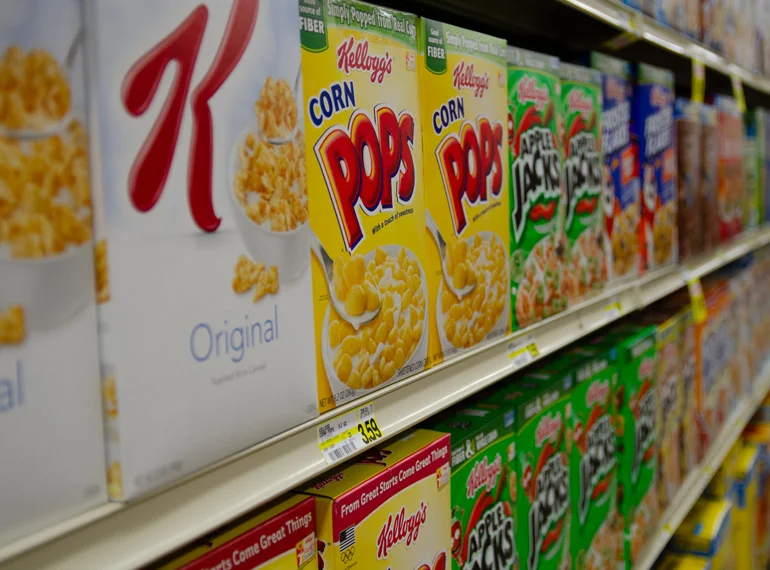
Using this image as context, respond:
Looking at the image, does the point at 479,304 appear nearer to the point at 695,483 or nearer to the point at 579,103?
the point at 579,103

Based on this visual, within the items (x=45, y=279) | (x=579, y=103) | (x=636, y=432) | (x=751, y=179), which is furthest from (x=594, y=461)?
(x=751, y=179)

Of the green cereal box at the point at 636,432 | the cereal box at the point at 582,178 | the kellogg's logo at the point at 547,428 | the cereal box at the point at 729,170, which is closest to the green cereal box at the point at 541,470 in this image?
the kellogg's logo at the point at 547,428

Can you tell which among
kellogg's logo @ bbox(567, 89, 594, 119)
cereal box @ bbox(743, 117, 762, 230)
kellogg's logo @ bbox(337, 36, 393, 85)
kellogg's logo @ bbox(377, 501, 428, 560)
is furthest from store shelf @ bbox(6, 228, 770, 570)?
cereal box @ bbox(743, 117, 762, 230)

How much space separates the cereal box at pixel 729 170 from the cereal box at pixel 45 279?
7.44ft

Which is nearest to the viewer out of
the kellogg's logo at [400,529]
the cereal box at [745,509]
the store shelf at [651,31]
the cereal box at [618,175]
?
the kellogg's logo at [400,529]

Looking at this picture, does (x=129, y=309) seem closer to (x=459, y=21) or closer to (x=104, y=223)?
(x=104, y=223)

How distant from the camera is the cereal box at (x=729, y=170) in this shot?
8.00ft

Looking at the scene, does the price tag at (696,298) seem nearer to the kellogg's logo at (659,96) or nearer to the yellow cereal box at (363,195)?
the kellogg's logo at (659,96)

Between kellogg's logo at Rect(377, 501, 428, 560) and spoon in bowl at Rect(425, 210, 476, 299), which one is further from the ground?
spoon in bowl at Rect(425, 210, 476, 299)

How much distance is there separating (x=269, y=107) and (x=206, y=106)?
8cm

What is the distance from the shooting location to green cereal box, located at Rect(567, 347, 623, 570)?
148 centimetres

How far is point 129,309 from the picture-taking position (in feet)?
1.81

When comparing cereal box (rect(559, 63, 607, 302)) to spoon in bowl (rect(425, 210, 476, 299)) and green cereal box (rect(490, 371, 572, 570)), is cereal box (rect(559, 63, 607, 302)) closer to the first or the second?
green cereal box (rect(490, 371, 572, 570))

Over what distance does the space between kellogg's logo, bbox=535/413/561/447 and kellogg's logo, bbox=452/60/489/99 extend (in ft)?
1.94
